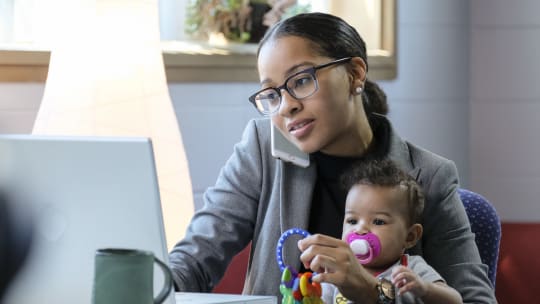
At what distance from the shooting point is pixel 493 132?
4012 mm

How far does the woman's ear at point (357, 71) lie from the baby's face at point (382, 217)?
0.26m

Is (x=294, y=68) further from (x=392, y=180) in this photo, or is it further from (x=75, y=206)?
(x=75, y=206)

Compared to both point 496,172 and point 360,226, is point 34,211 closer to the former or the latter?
point 360,226

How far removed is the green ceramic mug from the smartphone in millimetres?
829

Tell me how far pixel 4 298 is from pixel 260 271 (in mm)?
753

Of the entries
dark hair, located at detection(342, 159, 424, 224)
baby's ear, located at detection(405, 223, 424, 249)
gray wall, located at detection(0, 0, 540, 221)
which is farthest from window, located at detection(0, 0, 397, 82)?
baby's ear, located at detection(405, 223, 424, 249)

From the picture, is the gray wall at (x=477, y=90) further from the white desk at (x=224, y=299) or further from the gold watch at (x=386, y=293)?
the white desk at (x=224, y=299)

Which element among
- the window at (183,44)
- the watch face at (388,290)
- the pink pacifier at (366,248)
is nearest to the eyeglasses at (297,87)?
the pink pacifier at (366,248)

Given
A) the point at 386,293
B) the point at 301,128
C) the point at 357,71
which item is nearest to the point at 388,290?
the point at 386,293

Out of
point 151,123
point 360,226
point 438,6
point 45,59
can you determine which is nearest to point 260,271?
point 360,226

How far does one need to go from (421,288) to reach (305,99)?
43 centimetres

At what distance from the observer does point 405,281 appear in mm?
1581

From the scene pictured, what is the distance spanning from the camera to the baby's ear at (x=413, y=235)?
1.82 metres

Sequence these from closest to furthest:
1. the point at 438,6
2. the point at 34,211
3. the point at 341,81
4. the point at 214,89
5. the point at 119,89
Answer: the point at 34,211, the point at 341,81, the point at 119,89, the point at 214,89, the point at 438,6
